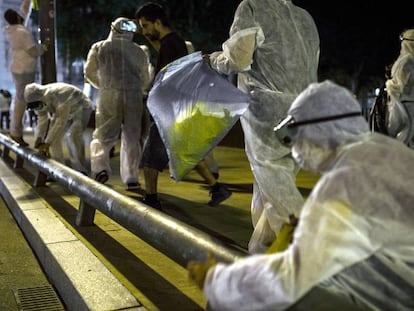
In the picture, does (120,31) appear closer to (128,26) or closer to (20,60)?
(128,26)

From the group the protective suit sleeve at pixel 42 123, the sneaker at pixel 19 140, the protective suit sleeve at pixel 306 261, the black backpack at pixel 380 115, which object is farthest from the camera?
the sneaker at pixel 19 140

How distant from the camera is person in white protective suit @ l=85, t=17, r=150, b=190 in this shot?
6664 mm

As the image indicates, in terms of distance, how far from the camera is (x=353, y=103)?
5.97 ft

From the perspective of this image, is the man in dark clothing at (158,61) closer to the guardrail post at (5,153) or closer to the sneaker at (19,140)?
the sneaker at (19,140)

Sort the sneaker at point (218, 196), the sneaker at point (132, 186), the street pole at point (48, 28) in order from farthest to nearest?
the street pole at point (48, 28)
the sneaker at point (132, 186)
the sneaker at point (218, 196)

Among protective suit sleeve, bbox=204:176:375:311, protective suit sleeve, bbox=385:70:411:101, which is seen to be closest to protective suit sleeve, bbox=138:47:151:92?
protective suit sleeve, bbox=385:70:411:101

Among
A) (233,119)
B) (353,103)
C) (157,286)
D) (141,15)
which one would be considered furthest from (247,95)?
(141,15)

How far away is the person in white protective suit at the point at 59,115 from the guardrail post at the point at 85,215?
86.4 inches

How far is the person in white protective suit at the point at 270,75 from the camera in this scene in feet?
11.3

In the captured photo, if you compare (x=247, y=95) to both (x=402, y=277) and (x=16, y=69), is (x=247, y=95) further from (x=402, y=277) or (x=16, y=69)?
(x=16, y=69)

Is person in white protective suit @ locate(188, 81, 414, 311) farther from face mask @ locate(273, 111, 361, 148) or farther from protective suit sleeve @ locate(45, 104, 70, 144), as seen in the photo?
protective suit sleeve @ locate(45, 104, 70, 144)

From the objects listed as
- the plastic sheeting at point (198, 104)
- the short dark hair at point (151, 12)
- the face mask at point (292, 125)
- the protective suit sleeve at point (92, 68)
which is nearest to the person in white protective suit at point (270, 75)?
the plastic sheeting at point (198, 104)

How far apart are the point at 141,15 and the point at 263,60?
7.80ft

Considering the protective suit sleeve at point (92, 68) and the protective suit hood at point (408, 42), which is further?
the protective suit sleeve at point (92, 68)
